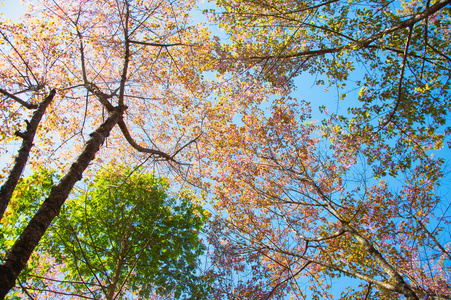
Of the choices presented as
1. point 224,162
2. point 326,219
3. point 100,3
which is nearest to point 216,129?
point 224,162

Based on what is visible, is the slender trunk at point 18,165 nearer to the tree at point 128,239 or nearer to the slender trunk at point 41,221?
the slender trunk at point 41,221

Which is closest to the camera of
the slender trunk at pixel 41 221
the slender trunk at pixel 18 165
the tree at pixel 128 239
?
the slender trunk at pixel 41 221

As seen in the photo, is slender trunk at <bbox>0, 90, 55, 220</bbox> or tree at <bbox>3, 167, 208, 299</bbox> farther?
tree at <bbox>3, 167, 208, 299</bbox>

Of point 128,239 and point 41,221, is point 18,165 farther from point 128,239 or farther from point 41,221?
point 128,239

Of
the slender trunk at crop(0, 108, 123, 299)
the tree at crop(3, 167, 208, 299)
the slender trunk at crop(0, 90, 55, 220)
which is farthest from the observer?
the tree at crop(3, 167, 208, 299)

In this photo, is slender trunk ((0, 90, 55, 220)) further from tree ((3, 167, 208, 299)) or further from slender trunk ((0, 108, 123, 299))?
tree ((3, 167, 208, 299))

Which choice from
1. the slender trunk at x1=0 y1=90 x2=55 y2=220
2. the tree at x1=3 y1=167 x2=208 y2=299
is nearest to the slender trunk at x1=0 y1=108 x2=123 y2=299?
the slender trunk at x1=0 y1=90 x2=55 y2=220

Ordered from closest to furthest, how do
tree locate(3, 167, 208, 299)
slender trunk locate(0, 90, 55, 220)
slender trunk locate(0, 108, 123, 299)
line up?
slender trunk locate(0, 108, 123, 299), slender trunk locate(0, 90, 55, 220), tree locate(3, 167, 208, 299)

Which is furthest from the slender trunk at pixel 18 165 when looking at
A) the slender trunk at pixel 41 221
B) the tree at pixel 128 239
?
the tree at pixel 128 239

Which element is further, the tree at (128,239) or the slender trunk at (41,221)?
the tree at (128,239)

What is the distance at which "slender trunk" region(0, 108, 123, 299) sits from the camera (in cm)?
260

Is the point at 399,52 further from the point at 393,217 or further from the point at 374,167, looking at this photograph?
the point at 393,217

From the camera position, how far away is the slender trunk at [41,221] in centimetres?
260

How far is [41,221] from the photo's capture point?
3186 millimetres
